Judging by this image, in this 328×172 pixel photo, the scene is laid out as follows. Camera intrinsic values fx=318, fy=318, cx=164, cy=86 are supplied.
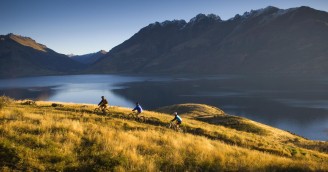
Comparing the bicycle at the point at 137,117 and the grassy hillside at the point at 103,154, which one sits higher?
the grassy hillside at the point at 103,154

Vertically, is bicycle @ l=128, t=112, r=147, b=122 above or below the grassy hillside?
below

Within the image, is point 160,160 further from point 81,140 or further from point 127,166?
point 81,140

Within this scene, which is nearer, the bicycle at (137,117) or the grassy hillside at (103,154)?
the grassy hillside at (103,154)

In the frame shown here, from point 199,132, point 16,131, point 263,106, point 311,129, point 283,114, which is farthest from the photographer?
Result: point 263,106

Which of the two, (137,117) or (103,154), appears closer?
(103,154)

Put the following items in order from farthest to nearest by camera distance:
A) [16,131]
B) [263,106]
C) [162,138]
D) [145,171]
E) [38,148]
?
[263,106], [162,138], [16,131], [38,148], [145,171]

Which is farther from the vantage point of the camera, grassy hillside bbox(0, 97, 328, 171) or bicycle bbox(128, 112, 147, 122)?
bicycle bbox(128, 112, 147, 122)

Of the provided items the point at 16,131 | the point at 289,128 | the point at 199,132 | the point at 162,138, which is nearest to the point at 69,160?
the point at 16,131

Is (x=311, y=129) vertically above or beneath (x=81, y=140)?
beneath

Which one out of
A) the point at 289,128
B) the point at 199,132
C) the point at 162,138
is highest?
the point at 162,138

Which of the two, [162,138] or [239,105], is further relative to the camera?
[239,105]

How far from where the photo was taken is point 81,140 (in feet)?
48.4

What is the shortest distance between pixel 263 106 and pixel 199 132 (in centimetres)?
10125

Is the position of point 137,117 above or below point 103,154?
below
